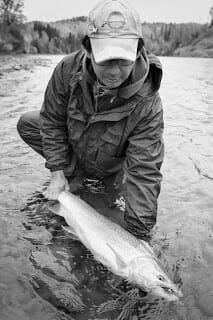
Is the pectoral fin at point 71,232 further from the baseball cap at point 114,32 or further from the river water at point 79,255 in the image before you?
the baseball cap at point 114,32

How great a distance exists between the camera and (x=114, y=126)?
3557 millimetres

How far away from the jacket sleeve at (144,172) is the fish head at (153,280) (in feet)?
1.29

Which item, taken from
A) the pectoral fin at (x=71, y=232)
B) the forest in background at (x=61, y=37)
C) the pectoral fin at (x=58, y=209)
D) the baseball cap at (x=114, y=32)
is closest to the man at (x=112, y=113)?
the baseball cap at (x=114, y=32)

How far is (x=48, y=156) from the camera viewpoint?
405 centimetres

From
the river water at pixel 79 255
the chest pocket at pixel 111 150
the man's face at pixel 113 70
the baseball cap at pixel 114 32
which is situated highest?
the baseball cap at pixel 114 32

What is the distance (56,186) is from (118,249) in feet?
3.87

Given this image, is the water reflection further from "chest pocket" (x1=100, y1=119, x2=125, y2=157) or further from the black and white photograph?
"chest pocket" (x1=100, y1=119, x2=125, y2=157)

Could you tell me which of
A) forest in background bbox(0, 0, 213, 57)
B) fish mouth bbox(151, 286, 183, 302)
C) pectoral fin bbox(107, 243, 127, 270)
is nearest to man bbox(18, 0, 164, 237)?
pectoral fin bbox(107, 243, 127, 270)

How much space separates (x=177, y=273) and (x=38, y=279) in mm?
1171

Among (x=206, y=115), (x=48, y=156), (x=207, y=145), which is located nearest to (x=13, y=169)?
(x=48, y=156)

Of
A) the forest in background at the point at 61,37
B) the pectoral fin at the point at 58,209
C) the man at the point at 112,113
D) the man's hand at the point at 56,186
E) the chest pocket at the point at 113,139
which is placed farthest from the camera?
the forest in background at the point at 61,37

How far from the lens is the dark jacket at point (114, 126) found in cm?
324

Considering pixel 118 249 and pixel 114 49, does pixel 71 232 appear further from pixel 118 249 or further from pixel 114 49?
pixel 114 49

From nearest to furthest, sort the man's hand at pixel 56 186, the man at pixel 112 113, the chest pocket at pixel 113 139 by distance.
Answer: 1. the man at pixel 112 113
2. the chest pocket at pixel 113 139
3. the man's hand at pixel 56 186
